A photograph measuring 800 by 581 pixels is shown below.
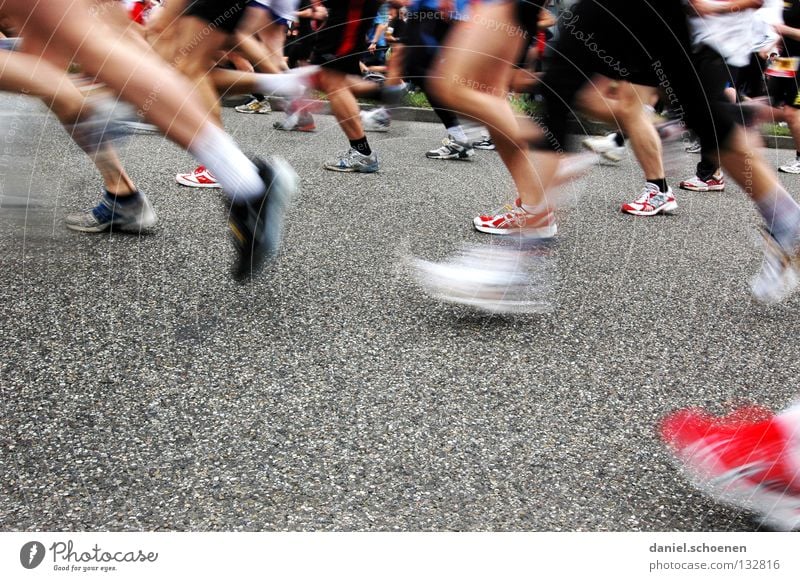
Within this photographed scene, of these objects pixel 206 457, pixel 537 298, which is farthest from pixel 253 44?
pixel 206 457

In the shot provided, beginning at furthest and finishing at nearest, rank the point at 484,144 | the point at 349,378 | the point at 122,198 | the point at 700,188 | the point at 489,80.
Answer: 1. the point at 484,144
2. the point at 700,188
3. the point at 122,198
4. the point at 489,80
5. the point at 349,378

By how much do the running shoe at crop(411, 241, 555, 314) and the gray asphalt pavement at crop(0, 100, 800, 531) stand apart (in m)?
0.05

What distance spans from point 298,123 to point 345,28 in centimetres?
253

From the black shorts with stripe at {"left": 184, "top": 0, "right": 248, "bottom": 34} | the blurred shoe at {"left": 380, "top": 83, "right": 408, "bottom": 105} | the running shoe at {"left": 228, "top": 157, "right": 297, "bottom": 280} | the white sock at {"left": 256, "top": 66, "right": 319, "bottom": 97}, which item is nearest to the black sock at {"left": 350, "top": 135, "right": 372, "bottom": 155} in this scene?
the white sock at {"left": 256, "top": 66, "right": 319, "bottom": 97}

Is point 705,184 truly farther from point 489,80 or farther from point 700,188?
point 489,80

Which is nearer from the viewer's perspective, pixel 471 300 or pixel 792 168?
pixel 471 300

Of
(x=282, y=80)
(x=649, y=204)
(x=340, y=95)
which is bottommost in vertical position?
(x=649, y=204)

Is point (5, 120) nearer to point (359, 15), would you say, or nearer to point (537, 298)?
point (359, 15)

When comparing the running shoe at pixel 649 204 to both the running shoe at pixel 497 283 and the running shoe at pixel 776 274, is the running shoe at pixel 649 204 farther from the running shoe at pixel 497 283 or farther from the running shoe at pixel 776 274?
the running shoe at pixel 497 283

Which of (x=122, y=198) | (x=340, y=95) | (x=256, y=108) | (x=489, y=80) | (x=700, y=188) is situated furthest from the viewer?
(x=256, y=108)

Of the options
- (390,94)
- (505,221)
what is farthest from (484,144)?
(505,221)

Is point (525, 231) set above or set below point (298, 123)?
above

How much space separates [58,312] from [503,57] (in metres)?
1.36

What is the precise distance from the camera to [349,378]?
1.59 m
